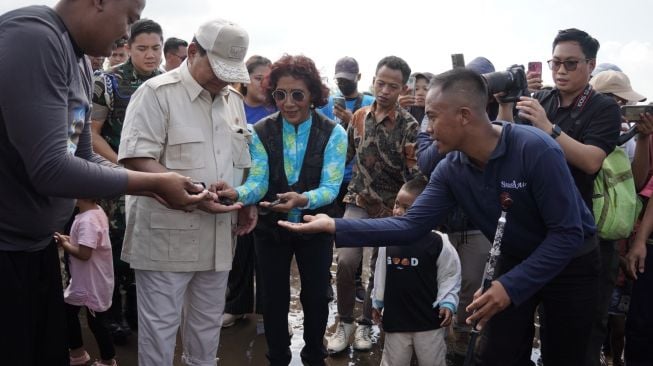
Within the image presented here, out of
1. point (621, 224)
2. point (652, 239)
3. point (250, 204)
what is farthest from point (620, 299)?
point (250, 204)

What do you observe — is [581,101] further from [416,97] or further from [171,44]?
[171,44]

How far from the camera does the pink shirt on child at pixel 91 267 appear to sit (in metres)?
3.29

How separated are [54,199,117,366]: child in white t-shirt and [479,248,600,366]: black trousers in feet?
8.13

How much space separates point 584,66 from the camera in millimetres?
3182

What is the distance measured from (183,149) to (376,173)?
1.83 m

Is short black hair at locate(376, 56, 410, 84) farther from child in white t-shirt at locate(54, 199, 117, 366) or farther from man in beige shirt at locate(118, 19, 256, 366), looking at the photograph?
child in white t-shirt at locate(54, 199, 117, 366)

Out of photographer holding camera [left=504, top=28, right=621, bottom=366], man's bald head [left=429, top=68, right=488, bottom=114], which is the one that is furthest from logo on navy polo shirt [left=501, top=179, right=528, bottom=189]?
photographer holding camera [left=504, top=28, right=621, bottom=366]

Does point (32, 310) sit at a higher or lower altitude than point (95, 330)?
higher

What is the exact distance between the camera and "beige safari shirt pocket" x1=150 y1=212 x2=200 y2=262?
272 centimetres

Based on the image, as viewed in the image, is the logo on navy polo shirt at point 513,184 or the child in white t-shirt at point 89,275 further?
the child in white t-shirt at point 89,275

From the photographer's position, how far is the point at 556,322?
2682 millimetres

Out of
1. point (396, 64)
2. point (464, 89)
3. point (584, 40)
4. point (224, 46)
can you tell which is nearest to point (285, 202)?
point (224, 46)

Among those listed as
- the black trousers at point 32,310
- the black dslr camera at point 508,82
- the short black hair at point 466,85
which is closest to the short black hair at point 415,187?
the black dslr camera at point 508,82

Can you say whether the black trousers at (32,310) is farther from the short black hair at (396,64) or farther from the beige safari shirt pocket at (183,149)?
the short black hair at (396,64)
